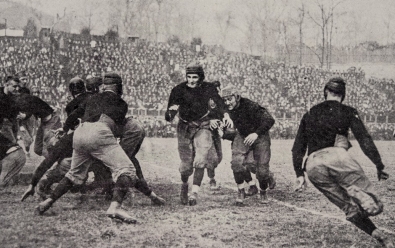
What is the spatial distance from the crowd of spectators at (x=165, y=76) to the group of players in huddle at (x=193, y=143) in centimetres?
1343

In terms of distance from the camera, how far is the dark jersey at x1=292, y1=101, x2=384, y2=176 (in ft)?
14.8

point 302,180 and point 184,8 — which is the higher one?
point 184,8

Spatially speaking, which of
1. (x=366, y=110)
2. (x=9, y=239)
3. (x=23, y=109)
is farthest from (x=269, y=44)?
(x=9, y=239)

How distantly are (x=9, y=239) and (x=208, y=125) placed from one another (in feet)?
10.6

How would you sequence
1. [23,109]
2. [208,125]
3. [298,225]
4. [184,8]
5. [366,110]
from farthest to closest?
[184,8] < [366,110] < [23,109] < [208,125] < [298,225]

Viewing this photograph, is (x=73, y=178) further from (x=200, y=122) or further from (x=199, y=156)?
(x=200, y=122)

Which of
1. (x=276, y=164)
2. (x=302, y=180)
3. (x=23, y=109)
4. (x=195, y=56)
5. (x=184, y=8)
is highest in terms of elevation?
(x=184, y=8)

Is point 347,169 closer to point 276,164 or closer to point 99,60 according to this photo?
point 276,164

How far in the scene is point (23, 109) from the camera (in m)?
7.48

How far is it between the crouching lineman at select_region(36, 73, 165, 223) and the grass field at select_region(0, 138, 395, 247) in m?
0.27

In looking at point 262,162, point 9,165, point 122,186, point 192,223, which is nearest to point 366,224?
point 192,223

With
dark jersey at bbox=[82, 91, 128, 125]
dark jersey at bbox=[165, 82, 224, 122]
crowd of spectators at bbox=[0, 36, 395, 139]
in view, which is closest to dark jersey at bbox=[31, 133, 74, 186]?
dark jersey at bbox=[82, 91, 128, 125]

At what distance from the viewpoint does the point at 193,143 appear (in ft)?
22.4

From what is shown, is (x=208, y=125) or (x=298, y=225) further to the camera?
(x=208, y=125)
